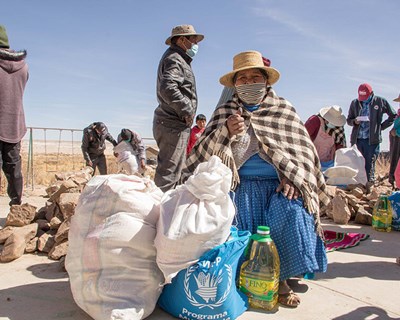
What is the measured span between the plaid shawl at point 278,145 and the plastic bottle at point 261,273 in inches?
19.4

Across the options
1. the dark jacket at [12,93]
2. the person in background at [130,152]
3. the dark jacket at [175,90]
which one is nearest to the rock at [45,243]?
the dark jacket at [12,93]

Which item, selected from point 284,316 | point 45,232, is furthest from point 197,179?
point 45,232

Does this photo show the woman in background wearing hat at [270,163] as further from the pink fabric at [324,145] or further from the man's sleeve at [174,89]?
the pink fabric at [324,145]

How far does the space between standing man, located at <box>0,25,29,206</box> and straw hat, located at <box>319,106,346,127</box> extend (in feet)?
15.1

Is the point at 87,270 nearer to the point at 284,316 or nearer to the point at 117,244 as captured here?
the point at 117,244

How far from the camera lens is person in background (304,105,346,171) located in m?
6.54

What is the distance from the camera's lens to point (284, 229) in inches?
102

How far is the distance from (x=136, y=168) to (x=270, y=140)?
15.4ft

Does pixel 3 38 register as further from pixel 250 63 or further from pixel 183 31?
pixel 250 63

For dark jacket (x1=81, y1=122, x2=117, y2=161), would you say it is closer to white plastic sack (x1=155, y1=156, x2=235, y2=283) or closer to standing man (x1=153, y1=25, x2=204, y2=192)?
standing man (x1=153, y1=25, x2=204, y2=192)

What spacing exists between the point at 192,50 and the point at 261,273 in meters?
2.63

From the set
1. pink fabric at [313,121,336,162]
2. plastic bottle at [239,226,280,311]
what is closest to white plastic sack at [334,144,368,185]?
pink fabric at [313,121,336,162]

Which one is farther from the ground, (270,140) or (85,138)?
(270,140)

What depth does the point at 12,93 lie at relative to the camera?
416 cm
